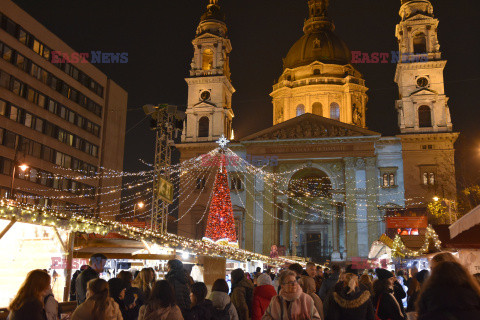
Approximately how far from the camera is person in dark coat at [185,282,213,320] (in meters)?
Answer: 6.62

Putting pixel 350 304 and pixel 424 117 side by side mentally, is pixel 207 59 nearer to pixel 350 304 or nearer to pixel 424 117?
pixel 424 117

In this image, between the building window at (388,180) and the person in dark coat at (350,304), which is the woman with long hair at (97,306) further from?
the building window at (388,180)

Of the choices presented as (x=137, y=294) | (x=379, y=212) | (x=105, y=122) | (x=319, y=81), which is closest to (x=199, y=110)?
(x=105, y=122)

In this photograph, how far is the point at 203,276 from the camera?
48.2ft

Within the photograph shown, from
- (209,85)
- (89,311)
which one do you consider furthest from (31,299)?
(209,85)

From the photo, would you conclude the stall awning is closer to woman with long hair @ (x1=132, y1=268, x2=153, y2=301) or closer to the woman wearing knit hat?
the woman wearing knit hat

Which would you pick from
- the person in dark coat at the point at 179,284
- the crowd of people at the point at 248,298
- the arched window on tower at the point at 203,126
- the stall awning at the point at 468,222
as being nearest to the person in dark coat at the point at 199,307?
the crowd of people at the point at 248,298

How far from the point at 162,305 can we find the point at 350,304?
2.43m

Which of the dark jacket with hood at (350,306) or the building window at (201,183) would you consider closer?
A: the dark jacket with hood at (350,306)

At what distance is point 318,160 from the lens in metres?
49.3

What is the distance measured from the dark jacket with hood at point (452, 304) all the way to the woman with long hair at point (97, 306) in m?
3.31

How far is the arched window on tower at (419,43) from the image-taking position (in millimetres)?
49938

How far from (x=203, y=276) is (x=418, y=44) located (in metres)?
42.6

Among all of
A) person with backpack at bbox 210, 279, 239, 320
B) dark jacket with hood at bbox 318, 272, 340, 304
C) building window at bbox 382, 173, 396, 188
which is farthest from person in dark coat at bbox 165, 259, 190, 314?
building window at bbox 382, 173, 396, 188
